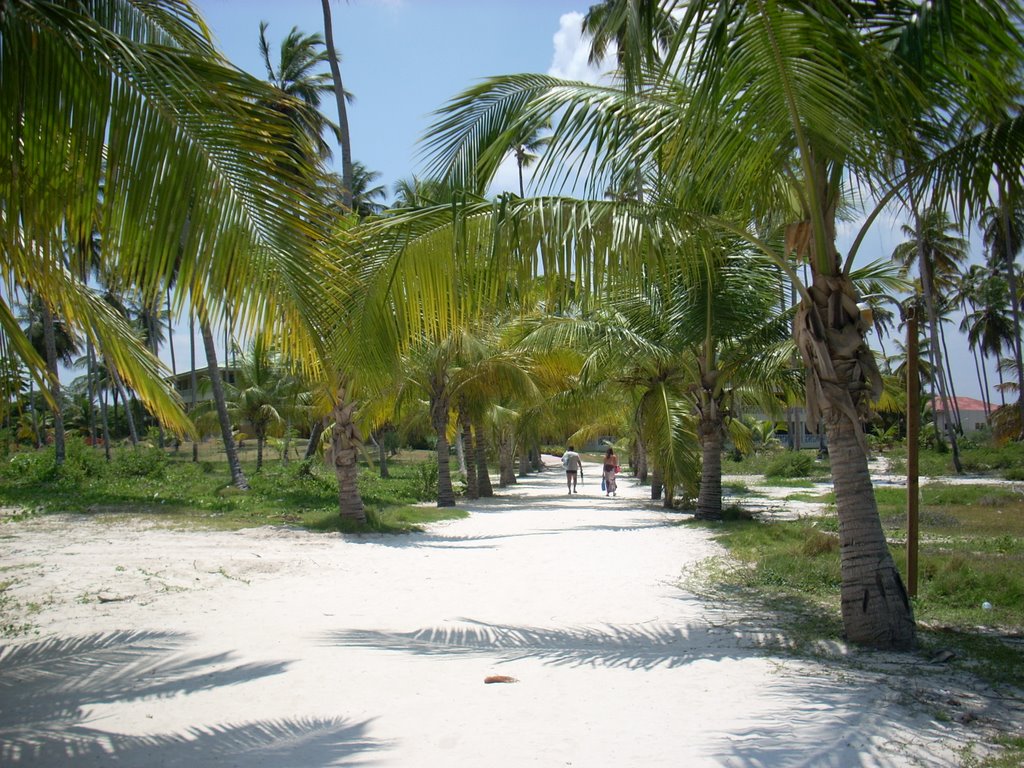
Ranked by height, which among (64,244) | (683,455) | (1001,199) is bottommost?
(683,455)

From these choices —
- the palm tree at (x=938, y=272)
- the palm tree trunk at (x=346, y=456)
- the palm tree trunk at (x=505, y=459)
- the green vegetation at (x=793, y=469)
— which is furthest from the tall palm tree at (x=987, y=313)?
the palm tree trunk at (x=346, y=456)

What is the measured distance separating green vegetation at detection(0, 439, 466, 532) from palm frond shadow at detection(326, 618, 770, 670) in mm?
7303

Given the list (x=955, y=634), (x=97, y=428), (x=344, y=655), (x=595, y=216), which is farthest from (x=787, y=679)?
(x=97, y=428)

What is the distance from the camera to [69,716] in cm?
424

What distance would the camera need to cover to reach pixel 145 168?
3561 millimetres

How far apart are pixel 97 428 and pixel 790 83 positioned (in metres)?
64.0

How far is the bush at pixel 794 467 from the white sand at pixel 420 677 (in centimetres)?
2496

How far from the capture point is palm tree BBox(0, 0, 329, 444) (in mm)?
3531

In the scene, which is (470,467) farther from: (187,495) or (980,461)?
(980,461)

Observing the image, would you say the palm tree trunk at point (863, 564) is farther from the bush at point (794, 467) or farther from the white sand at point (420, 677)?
the bush at point (794, 467)

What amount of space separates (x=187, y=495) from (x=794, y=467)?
2400cm

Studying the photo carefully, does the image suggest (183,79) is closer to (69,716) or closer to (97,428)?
(69,716)

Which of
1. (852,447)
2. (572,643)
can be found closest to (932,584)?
(852,447)

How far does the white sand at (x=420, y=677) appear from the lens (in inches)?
152
